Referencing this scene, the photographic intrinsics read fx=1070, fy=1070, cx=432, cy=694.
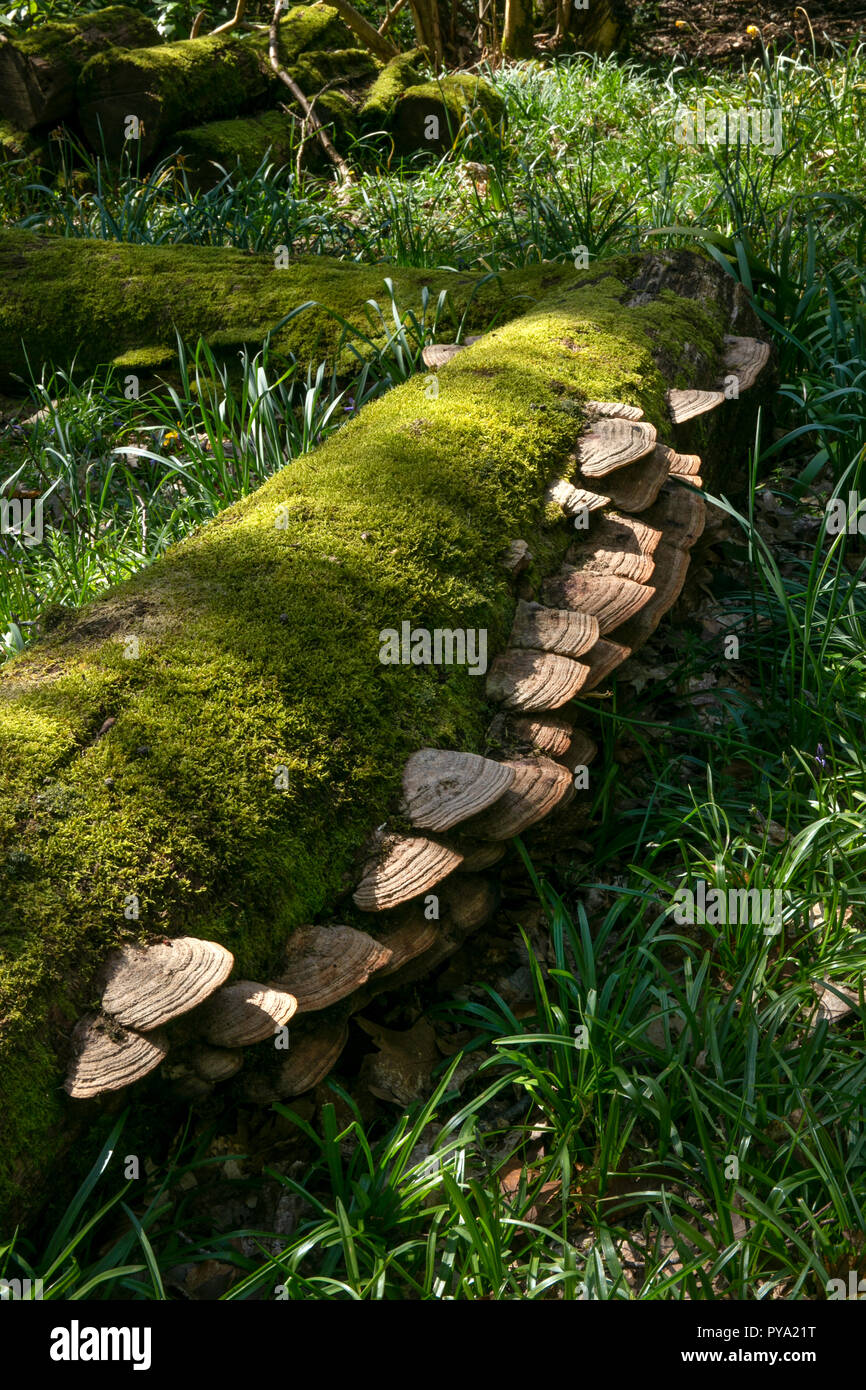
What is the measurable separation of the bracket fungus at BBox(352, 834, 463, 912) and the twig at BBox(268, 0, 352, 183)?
705cm

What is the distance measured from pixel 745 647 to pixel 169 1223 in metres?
2.49

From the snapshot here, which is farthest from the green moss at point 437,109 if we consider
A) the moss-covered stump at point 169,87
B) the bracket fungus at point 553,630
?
the bracket fungus at point 553,630

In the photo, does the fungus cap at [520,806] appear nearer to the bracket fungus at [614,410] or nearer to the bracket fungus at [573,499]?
the bracket fungus at [573,499]

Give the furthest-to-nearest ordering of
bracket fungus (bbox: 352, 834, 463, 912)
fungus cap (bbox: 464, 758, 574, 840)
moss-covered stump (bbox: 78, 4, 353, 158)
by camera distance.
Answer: moss-covered stump (bbox: 78, 4, 353, 158) → fungus cap (bbox: 464, 758, 574, 840) → bracket fungus (bbox: 352, 834, 463, 912)

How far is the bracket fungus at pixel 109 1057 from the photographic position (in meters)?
1.80

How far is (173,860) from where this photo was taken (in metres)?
2.11

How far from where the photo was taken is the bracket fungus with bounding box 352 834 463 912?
2211 mm

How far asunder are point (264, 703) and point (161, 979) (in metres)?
0.71

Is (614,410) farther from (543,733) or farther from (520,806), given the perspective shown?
(520,806)

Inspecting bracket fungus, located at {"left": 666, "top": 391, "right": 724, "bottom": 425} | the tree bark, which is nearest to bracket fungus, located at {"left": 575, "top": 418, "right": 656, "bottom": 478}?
bracket fungus, located at {"left": 666, "top": 391, "right": 724, "bottom": 425}

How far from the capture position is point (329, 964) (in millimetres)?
2090

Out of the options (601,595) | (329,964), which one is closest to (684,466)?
(601,595)

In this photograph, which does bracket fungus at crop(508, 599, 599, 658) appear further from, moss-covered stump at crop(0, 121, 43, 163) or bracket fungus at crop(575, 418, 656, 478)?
moss-covered stump at crop(0, 121, 43, 163)

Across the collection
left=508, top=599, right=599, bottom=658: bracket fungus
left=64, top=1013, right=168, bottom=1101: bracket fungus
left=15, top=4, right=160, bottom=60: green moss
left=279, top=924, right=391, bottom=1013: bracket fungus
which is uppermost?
left=15, top=4, right=160, bottom=60: green moss
